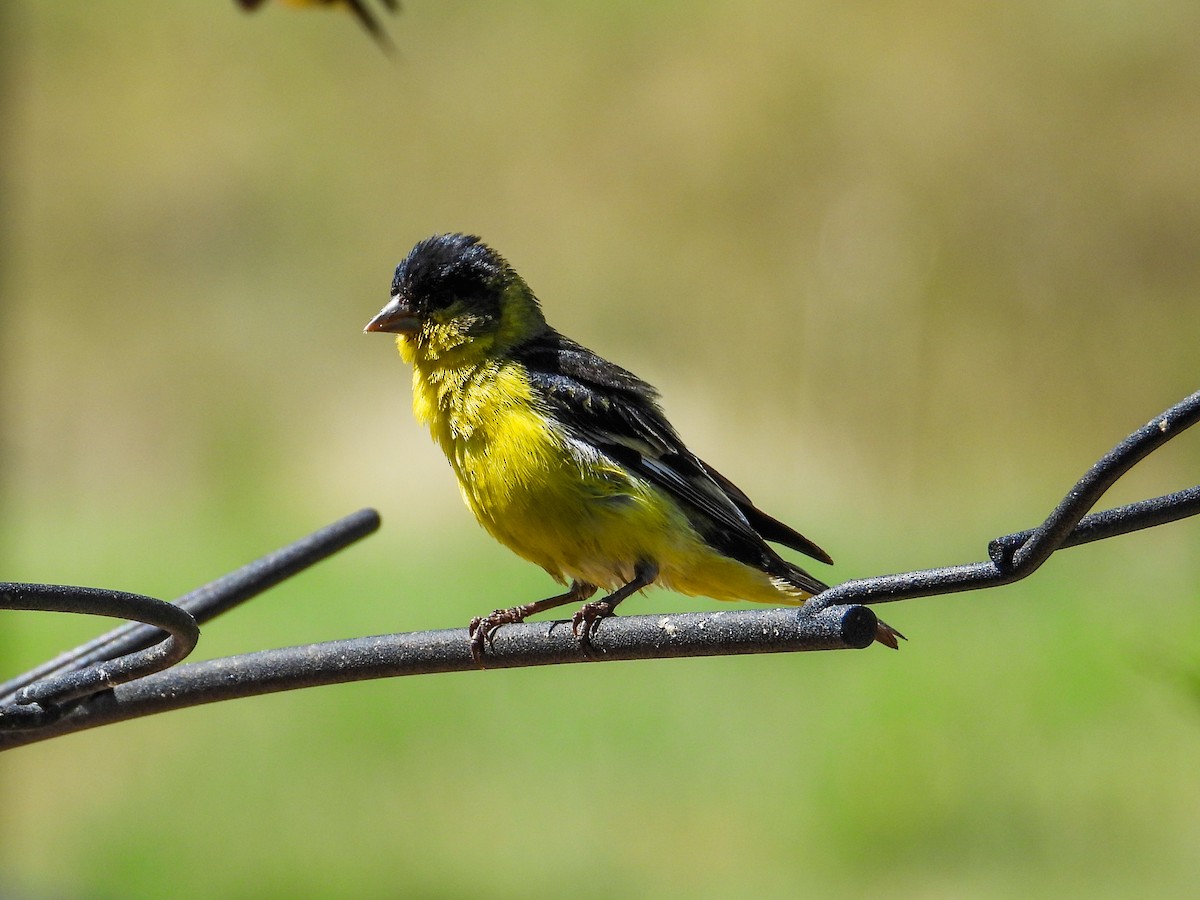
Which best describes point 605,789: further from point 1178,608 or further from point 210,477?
point 210,477

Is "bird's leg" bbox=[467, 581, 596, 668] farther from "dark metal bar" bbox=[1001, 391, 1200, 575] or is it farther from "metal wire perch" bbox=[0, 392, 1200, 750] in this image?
"dark metal bar" bbox=[1001, 391, 1200, 575]

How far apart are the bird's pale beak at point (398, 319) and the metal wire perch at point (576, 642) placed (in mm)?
768

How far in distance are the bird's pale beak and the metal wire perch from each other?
77 centimetres

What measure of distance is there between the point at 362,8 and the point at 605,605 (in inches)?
44.5

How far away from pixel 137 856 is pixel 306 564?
345cm

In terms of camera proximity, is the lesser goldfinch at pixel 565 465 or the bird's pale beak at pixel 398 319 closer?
the lesser goldfinch at pixel 565 465

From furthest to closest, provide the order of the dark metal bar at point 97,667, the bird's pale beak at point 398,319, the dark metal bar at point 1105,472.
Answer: the bird's pale beak at point 398,319, the dark metal bar at point 97,667, the dark metal bar at point 1105,472

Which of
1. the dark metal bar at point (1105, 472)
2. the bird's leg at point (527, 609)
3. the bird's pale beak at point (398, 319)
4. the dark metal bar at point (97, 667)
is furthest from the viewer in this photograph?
the bird's pale beak at point (398, 319)

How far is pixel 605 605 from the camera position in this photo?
2703mm

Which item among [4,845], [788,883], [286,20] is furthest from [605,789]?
[286,20]

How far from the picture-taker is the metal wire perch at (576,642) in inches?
62.4

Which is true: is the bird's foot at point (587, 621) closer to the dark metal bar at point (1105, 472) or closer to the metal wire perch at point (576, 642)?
the metal wire perch at point (576, 642)

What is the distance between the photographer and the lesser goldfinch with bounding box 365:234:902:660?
9.58 feet

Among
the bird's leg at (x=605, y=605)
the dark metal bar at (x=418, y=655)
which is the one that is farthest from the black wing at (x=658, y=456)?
the dark metal bar at (x=418, y=655)
